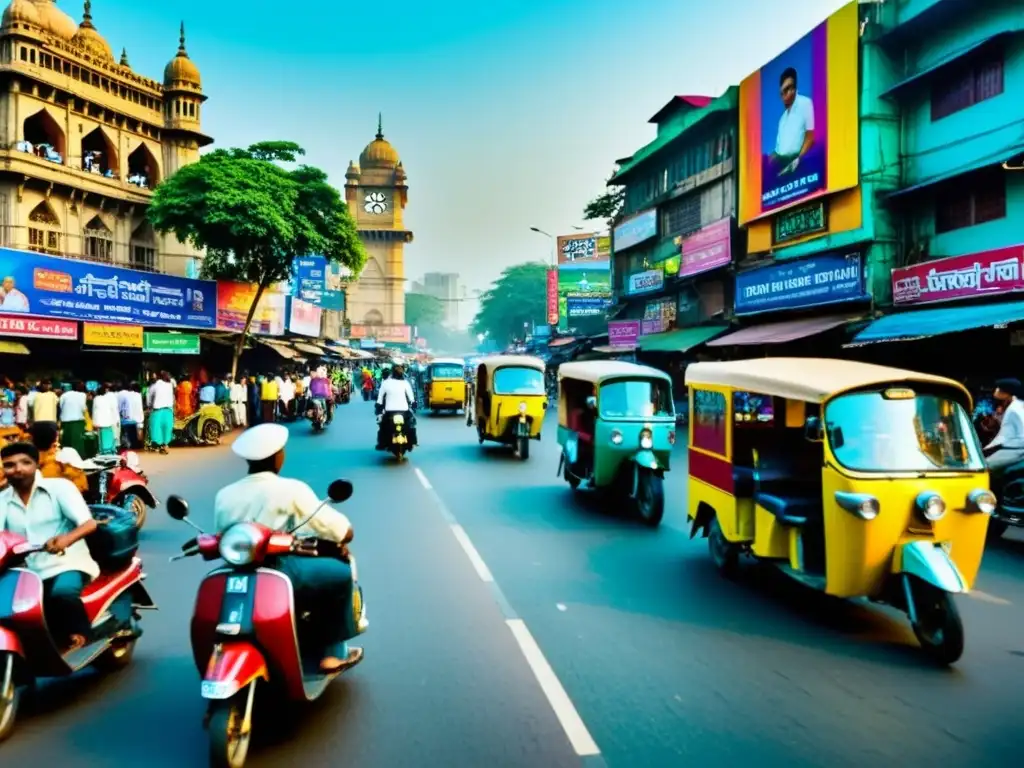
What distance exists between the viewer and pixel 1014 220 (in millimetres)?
16234

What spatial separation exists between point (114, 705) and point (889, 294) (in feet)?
62.2

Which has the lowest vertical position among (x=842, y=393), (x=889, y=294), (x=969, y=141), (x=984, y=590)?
(x=984, y=590)

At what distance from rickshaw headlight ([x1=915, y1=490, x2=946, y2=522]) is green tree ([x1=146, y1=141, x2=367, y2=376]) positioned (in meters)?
22.8

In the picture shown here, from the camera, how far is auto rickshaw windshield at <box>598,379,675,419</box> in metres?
10.5

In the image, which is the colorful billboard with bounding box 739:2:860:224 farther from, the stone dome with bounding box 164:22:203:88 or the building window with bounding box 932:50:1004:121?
the stone dome with bounding box 164:22:203:88

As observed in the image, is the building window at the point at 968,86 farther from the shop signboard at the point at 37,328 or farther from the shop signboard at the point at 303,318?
the shop signboard at the point at 303,318

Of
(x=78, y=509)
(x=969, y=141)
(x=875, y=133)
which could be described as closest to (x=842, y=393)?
(x=78, y=509)

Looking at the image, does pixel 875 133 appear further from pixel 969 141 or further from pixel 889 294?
pixel 889 294

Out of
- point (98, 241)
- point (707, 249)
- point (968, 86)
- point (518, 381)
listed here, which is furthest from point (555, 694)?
point (98, 241)

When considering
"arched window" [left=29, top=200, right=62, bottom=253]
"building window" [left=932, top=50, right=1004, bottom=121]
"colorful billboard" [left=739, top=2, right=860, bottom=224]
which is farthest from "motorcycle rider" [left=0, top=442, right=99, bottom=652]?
"arched window" [left=29, top=200, right=62, bottom=253]

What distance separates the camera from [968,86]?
57.2ft

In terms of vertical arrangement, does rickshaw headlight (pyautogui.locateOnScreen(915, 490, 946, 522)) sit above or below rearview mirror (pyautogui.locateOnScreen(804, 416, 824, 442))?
below

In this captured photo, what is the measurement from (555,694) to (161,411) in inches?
609

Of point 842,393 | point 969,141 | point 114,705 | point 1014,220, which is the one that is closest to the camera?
point 114,705
